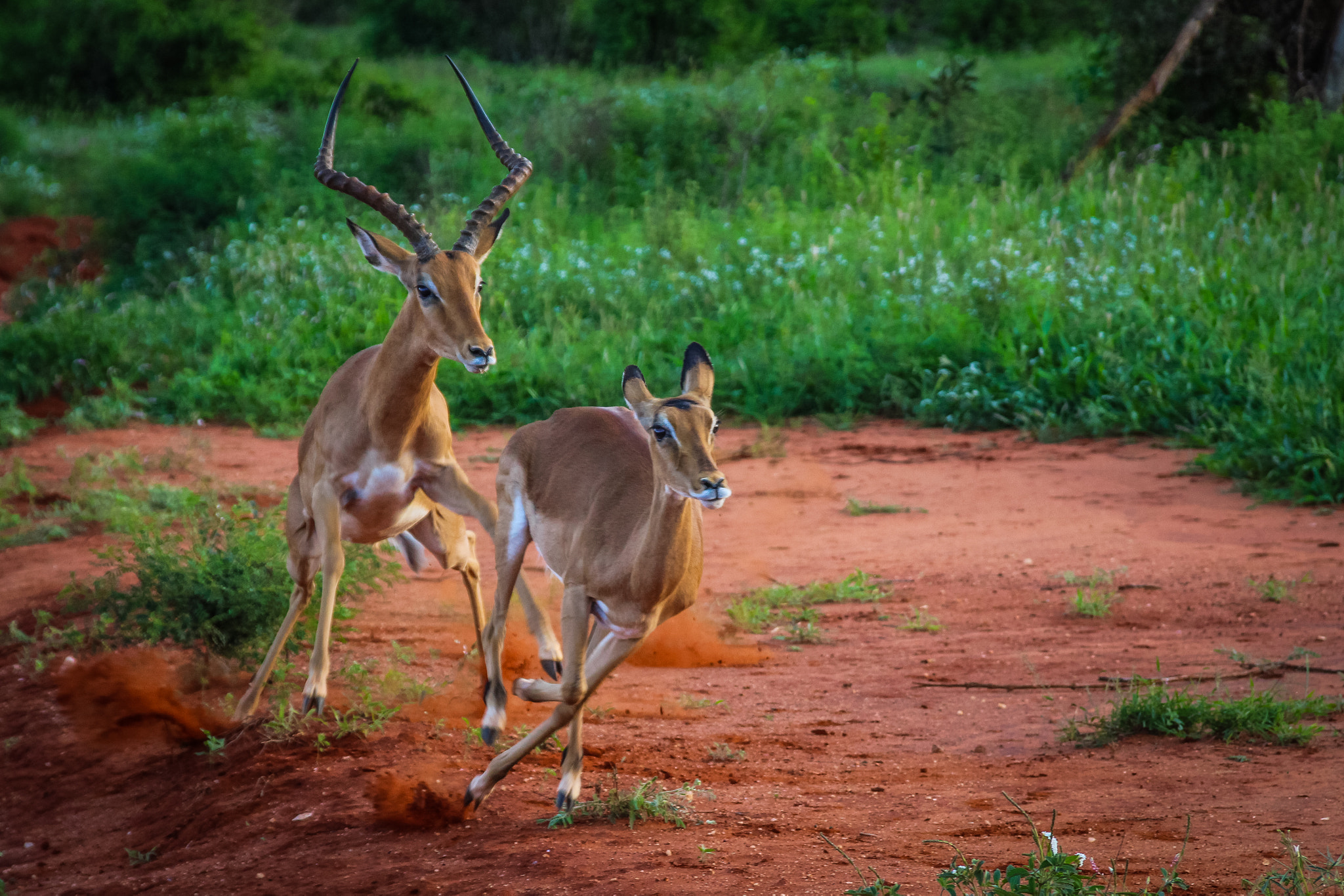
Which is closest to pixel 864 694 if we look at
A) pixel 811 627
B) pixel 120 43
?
pixel 811 627

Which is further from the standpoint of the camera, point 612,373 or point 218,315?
point 218,315

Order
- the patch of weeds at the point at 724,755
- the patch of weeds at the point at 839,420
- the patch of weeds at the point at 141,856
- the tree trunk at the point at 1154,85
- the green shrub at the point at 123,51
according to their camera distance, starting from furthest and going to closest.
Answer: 1. the green shrub at the point at 123,51
2. the tree trunk at the point at 1154,85
3. the patch of weeds at the point at 839,420
4. the patch of weeds at the point at 724,755
5. the patch of weeds at the point at 141,856

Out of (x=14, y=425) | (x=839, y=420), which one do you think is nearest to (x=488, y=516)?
(x=839, y=420)

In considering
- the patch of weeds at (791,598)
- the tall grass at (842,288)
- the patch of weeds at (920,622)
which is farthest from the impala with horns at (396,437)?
the tall grass at (842,288)

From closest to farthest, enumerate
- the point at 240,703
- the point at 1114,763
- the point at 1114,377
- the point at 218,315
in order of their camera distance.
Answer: the point at 1114,763, the point at 240,703, the point at 1114,377, the point at 218,315

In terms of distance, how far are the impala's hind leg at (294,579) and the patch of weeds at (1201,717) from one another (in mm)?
3400

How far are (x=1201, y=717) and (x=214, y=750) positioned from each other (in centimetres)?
404

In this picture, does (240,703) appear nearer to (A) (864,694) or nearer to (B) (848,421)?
(A) (864,694)

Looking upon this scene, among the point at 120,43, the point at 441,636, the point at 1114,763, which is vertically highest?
the point at 120,43

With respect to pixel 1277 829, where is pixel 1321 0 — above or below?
above

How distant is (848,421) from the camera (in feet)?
38.1

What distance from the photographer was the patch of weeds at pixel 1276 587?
22.5 feet

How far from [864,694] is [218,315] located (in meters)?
10.8

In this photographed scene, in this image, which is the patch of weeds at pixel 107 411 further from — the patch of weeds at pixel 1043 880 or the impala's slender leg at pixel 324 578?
the patch of weeds at pixel 1043 880
